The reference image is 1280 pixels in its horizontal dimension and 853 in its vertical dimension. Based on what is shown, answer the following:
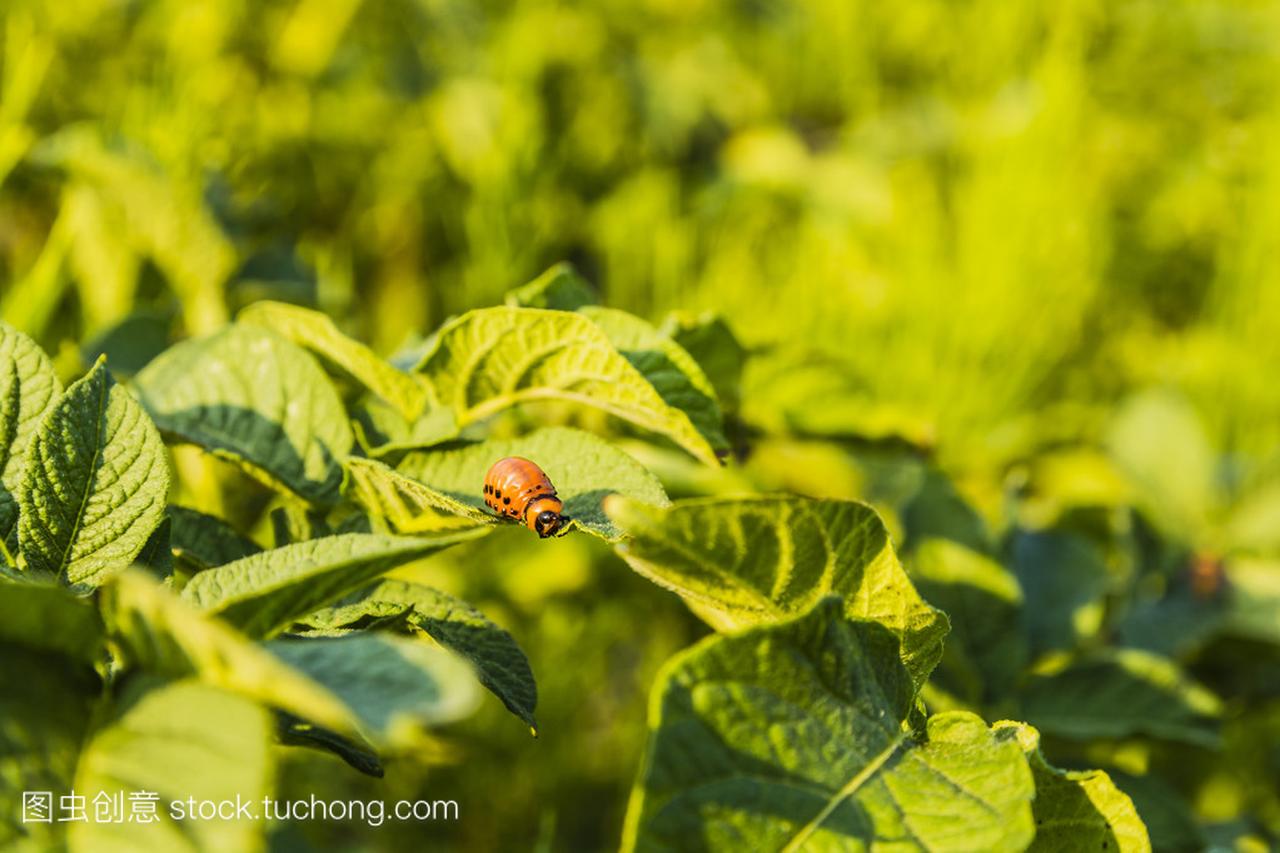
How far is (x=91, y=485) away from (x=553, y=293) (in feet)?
0.85

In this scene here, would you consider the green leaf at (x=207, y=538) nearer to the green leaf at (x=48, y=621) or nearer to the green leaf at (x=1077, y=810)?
the green leaf at (x=48, y=621)

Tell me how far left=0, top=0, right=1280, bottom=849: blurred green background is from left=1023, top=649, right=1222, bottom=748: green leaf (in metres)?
0.13

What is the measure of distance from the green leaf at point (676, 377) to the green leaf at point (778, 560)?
98mm

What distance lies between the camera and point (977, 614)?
0.72 metres

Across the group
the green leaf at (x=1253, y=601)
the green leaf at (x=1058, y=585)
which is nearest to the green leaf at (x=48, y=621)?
the green leaf at (x=1058, y=585)

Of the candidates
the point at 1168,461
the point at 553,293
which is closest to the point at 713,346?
the point at 553,293

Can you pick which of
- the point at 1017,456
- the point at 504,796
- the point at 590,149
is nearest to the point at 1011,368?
the point at 1017,456

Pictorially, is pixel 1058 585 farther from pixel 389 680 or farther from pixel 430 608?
pixel 389 680

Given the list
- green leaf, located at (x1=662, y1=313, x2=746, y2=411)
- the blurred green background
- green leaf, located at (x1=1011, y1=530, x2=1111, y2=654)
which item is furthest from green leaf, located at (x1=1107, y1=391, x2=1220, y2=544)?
green leaf, located at (x1=662, y1=313, x2=746, y2=411)

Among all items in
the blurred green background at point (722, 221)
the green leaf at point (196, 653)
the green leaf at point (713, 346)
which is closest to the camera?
the green leaf at point (196, 653)

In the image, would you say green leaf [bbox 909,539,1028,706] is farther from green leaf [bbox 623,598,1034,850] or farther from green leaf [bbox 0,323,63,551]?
green leaf [bbox 0,323,63,551]

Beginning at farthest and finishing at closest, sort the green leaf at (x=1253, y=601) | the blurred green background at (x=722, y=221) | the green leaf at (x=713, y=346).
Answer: the blurred green background at (x=722, y=221) < the green leaf at (x=1253, y=601) < the green leaf at (x=713, y=346)

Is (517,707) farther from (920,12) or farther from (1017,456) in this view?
(920,12)

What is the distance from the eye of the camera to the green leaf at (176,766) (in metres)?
0.30
